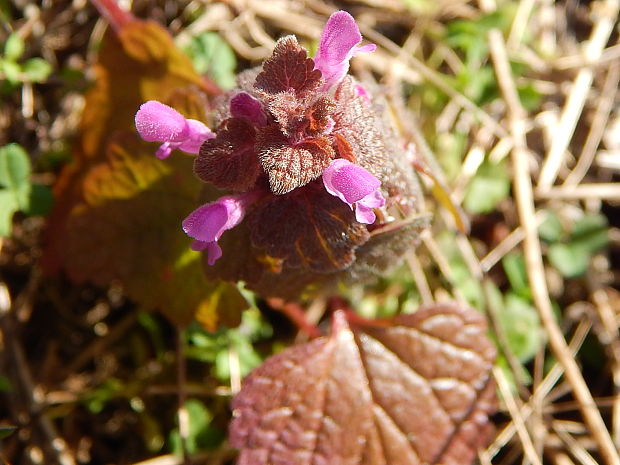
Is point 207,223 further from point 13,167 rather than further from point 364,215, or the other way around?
point 13,167

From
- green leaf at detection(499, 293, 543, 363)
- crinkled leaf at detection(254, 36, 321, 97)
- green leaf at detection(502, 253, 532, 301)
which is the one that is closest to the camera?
crinkled leaf at detection(254, 36, 321, 97)

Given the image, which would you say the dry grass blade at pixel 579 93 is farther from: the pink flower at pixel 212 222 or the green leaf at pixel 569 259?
the pink flower at pixel 212 222

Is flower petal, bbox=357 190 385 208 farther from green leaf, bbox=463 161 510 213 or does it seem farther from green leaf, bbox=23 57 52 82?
green leaf, bbox=23 57 52 82

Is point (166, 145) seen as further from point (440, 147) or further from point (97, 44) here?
point (440, 147)

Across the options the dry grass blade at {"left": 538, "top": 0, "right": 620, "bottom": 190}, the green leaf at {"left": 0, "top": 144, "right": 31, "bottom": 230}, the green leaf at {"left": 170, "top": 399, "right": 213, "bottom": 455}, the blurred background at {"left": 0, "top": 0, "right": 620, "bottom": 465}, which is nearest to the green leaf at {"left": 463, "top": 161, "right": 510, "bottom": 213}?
the blurred background at {"left": 0, "top": 0, "right": 620, "bottom": 465}

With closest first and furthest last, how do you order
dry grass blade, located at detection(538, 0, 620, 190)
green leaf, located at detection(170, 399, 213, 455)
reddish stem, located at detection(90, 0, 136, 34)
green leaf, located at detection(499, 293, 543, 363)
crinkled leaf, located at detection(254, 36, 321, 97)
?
crinkled leaf, located at detection(254, 36, 321, 97)
reddish stem, located at detection(90, 0, 136, 34)
green leaf, located at detection(170, 399, 213, 455)
green leaf, located at detection(499, 293, 543, 363)
dry grass blade, located at detection(538, 0, 620, 190)

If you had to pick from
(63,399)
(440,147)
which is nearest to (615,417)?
(440,147)
